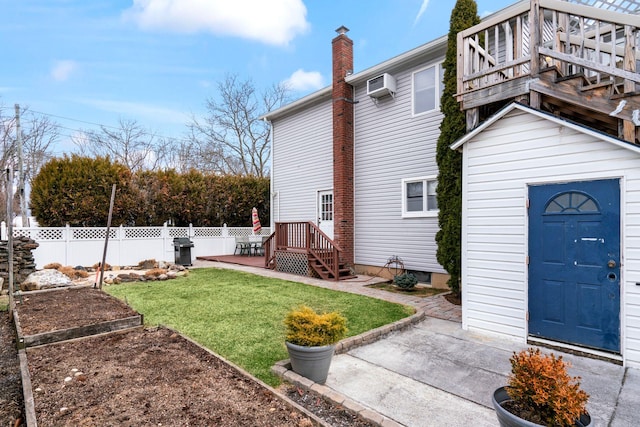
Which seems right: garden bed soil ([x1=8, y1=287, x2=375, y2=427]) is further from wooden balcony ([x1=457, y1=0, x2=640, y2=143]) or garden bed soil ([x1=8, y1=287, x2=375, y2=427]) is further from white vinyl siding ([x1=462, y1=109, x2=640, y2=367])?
wooden balcony ([x1=457, y1=0, x2=640, y2=143])

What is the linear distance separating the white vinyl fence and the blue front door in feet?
38.5

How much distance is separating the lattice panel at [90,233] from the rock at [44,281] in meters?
3.19

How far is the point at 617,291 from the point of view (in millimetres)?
3725

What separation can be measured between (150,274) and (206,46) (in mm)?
12574

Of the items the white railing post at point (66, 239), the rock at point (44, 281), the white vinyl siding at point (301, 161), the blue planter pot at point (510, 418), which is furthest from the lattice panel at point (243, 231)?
the blue planter pot at point (510, 418)

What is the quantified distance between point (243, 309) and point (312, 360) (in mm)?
2923

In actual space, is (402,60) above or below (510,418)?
above

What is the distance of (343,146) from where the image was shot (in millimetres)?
9953

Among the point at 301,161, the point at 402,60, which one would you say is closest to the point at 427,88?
the point at 402,60

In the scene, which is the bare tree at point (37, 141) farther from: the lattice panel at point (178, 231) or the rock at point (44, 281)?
the rock at point (44, 281)

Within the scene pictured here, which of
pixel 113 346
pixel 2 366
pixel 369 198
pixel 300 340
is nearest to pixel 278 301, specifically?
pixel 113 346

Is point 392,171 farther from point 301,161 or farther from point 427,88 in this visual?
point 301,161

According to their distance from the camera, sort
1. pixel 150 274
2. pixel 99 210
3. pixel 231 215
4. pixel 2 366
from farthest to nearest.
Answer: pixel 231 215, pixel 99 210, pixel 150 274, pixel 2 366

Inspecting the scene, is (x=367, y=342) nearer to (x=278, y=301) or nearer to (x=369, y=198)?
(x=278, y=301)
